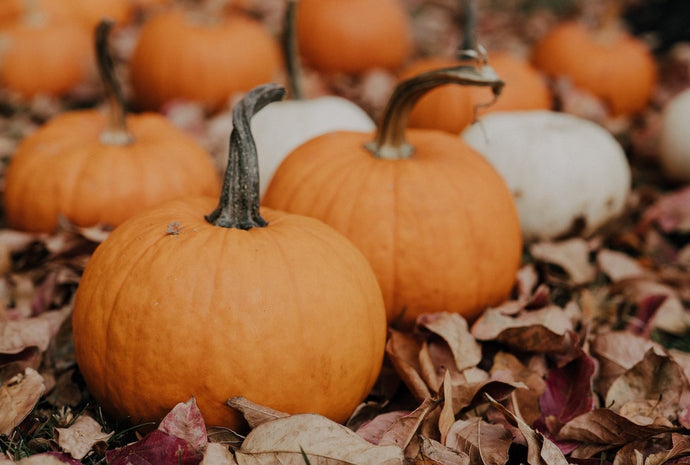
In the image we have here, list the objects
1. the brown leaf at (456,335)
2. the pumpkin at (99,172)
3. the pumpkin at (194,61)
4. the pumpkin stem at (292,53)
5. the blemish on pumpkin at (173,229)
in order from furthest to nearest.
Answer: the pumpkin at (194,61)
the pumpkin stem at (292,53)
the pumpkin at (99,172)
the brown leaf at (456,335)
the blemish on pumpkin at (173,229)

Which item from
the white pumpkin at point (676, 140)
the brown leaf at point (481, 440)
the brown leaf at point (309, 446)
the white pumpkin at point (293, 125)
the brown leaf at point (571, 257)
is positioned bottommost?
the brown leaf at point (481, 440)

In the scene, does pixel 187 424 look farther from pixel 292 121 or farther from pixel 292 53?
pixel 292 53

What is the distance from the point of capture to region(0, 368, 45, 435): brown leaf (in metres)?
1.71

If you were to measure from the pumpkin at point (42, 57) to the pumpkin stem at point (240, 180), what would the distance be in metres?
3.09

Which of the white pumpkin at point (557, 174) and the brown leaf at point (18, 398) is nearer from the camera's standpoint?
the brown leaf at point (18, 398)

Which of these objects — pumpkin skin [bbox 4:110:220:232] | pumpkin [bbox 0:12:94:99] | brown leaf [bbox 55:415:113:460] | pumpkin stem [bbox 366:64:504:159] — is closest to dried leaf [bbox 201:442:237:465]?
brown leaf [bbox 55:415:113:460]

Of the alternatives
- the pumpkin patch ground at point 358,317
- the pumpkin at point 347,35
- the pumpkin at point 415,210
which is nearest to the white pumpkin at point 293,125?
the pumpkin patch ground at point 358,317

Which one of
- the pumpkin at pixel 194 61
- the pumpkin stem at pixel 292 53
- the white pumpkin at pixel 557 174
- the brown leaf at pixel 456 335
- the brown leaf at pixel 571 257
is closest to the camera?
the brown leaf at pixel 456 335

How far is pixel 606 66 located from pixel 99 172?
355cm

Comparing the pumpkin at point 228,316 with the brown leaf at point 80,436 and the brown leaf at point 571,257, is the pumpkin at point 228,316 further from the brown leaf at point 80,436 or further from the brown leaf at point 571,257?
the brown leaf at point 571,257

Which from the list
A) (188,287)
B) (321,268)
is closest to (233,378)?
(188,287)

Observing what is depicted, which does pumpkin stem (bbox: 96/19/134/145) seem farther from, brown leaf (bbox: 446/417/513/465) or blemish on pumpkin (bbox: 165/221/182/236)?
brown leaf (bbox: 446/417/513/465)

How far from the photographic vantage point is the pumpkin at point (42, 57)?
172 inches

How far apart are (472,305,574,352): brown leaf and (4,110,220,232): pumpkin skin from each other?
1.35 meters
